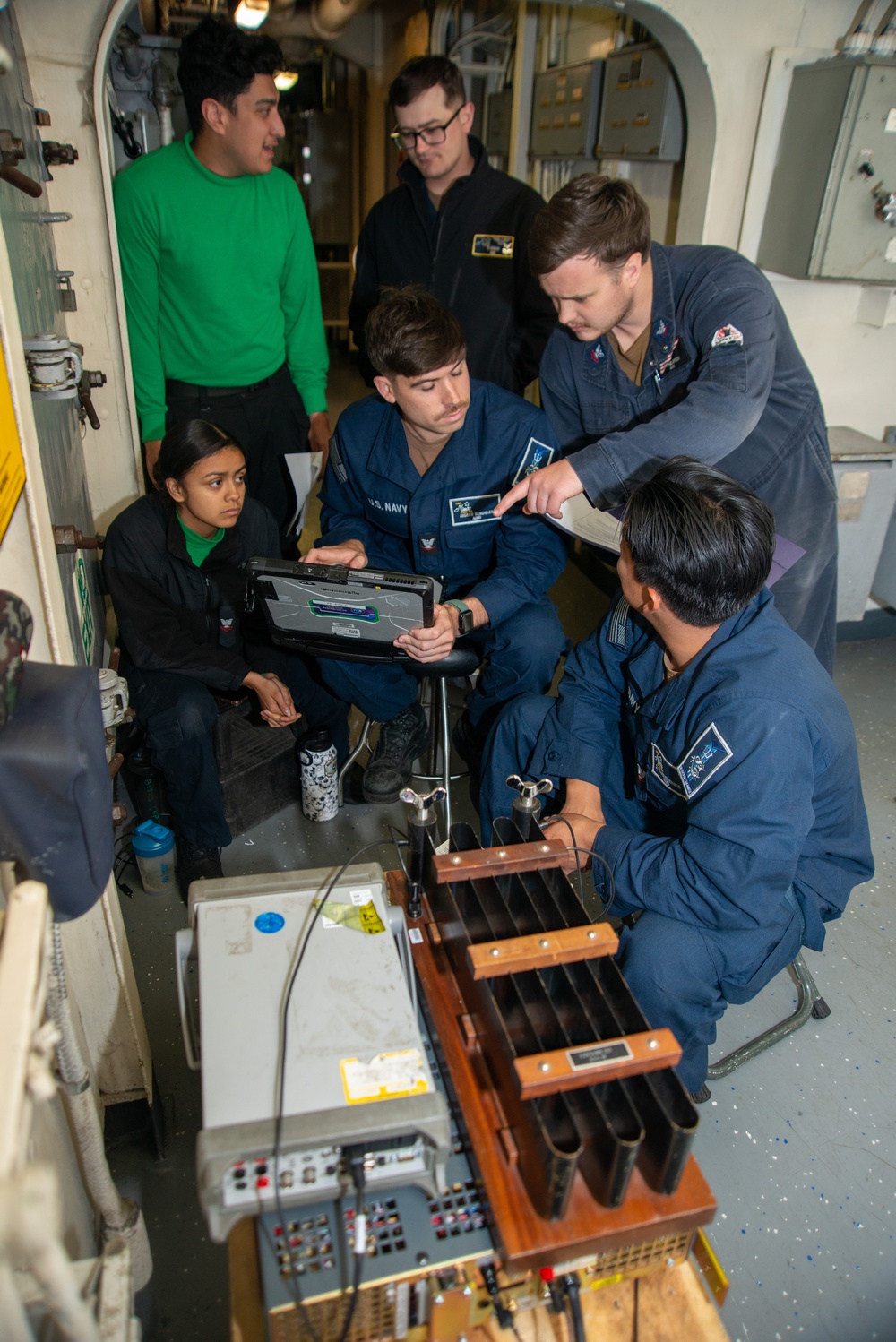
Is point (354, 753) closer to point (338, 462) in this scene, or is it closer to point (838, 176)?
point (338, 462)

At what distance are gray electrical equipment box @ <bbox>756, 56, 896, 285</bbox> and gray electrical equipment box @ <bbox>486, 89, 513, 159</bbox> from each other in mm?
2014

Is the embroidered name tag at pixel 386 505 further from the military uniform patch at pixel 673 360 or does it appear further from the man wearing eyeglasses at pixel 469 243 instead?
the military uniform patch at pixel 673 360

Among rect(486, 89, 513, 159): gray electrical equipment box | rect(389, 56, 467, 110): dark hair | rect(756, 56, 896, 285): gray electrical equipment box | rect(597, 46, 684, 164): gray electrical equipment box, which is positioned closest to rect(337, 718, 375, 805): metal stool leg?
rect(389, 56, 467, 110): dark hair

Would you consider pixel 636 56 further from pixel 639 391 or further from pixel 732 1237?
pixel 732 1237

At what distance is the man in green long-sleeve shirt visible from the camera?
223cm

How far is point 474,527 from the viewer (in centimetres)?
218

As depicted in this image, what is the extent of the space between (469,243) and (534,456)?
88cm

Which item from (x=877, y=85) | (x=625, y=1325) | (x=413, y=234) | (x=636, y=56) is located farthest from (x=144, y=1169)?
(x=636, y=56)

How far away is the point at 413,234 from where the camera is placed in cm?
266

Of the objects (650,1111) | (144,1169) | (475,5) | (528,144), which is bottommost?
(144,1169)

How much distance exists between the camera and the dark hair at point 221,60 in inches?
85.7

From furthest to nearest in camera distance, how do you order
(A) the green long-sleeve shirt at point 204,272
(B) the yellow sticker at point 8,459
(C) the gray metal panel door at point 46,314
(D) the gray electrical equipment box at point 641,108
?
(D) the gray electrical equipment box at point 641,108 → (A) the green long-sleeve shirt at point 204,272 → (C) the gray metal panel door at point 46,314 → (B) the yellow sticker at point 8,459

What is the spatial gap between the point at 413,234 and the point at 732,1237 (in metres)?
2.62

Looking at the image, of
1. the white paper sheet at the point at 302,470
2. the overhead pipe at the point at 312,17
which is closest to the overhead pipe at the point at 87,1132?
the white paper sheet at the point at 302,470
